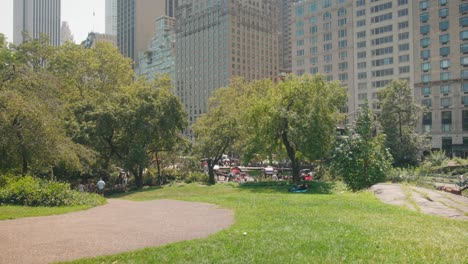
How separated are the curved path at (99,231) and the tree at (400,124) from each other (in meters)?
45.6

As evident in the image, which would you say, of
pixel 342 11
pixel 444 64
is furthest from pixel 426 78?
pixel 342 11

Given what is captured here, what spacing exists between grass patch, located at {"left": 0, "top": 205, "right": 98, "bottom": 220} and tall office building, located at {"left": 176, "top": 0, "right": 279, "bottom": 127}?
129 m

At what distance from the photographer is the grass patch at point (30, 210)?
48.0 feet

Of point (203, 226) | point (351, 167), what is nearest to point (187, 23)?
point (351, 167)

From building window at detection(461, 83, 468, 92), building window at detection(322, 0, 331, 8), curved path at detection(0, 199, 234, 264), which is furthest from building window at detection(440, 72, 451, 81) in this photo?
curved path at detection(0, 199, 234, 264)

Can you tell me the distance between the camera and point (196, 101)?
15812 centimetres

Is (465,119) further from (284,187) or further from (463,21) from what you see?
(284,187)

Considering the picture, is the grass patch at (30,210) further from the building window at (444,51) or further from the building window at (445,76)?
the building window at (444,51)

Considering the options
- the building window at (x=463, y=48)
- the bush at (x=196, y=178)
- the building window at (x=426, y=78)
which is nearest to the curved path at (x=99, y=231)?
the bush at (x=196, y=178)

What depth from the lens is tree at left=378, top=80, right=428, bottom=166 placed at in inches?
2212

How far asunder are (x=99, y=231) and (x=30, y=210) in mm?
5902

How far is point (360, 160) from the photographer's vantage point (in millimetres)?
24266

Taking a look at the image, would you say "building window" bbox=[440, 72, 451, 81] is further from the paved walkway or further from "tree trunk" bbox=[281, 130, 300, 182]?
the paved walkway

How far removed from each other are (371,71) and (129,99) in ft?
232
